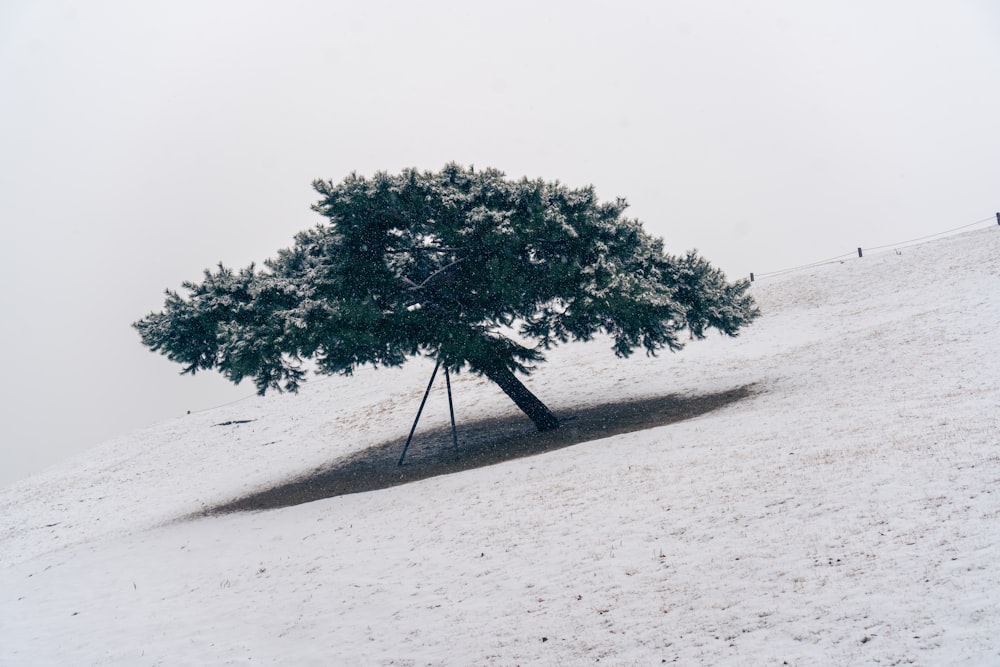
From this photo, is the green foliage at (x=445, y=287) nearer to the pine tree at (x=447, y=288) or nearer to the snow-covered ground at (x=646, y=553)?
the pine tree at (x=447, y=288)

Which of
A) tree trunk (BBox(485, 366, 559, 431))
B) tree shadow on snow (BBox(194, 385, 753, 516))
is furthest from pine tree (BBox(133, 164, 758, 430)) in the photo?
tree shadow on snow (BBox(194, 385, 753, 516))

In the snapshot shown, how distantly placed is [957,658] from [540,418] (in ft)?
58.0

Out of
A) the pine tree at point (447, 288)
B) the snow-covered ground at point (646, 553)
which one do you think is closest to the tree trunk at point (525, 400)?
the pine tree at point (447, 288)

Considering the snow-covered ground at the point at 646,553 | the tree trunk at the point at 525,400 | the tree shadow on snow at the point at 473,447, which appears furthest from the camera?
the tree trunk at the point at 525,400

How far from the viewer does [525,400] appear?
2412 centimetres

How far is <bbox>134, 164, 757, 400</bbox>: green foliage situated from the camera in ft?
64.5

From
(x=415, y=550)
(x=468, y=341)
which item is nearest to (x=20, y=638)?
(x=415, y=550)

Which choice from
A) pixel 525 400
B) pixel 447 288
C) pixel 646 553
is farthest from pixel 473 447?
pixel 646 553

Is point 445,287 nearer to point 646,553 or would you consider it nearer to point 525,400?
point 525,400

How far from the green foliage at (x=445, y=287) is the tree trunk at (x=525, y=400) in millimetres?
306

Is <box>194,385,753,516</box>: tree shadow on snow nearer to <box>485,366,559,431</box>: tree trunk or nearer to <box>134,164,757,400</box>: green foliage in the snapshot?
<box>485,366,559,431</box>: tree trunk

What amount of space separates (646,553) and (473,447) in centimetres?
1369

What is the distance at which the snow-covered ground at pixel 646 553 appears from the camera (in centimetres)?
796

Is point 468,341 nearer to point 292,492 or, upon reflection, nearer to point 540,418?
point 540,418
